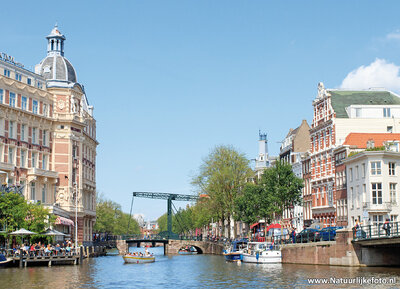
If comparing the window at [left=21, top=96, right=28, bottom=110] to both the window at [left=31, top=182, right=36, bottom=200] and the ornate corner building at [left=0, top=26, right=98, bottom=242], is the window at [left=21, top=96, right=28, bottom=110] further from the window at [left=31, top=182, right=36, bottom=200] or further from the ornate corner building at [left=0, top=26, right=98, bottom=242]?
the window at [left=31, top=182, right=36, bottom=200]

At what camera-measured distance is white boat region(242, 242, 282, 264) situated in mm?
71188

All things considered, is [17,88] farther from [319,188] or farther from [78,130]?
[319,188]

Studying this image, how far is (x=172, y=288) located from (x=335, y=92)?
49.7 meters

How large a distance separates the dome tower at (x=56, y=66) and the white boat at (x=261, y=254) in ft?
127

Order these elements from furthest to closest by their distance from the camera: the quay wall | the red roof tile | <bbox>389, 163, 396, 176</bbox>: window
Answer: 1. the red roof tile
2. <bbox>389, 163, 396, 176</bbox>: window
3. the quay wall

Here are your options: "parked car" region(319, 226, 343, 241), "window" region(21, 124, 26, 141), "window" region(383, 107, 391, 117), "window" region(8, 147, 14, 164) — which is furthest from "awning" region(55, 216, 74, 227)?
"window" region(383, 107, 391, 117)

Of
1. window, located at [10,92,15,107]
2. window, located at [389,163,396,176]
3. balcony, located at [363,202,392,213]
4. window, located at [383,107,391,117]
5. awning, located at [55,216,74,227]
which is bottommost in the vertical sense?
awning, located at [55,216,74,227]

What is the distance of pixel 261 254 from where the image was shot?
72.5 m

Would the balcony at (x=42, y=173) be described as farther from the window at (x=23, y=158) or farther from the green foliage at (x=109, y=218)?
the green foliage at (x=109, y=218)

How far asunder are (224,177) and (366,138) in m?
33.7

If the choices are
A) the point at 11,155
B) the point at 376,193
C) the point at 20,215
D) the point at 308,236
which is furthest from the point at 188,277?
the point at 11,155

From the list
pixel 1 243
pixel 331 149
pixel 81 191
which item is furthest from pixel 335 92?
pixel 1 243

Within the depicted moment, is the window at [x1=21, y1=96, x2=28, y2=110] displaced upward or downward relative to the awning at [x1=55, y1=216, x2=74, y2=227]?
upward

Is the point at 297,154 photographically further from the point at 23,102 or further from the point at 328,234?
the point at 23,102
